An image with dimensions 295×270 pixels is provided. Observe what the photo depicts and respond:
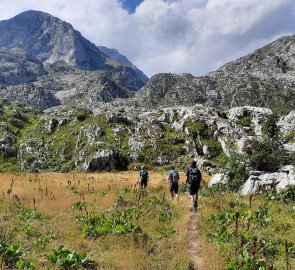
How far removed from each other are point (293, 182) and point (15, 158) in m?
81.0

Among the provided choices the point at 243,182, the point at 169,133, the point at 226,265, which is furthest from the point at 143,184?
the point at 169,133

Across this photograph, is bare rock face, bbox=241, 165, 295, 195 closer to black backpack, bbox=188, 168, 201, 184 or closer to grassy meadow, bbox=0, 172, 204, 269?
black backpack, bbox=188, 168, 201, 184

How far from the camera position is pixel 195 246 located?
12.8 metres

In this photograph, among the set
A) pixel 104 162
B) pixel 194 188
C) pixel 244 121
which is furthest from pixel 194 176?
pixel 244 121

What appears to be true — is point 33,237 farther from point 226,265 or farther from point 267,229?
point 267,229

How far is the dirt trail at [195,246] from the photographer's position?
35.8ft

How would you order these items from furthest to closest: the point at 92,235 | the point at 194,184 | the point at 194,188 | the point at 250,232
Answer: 1. the point at 194,184
2. the point at 194,188
3. the point at 92,235
4. the point at 250,232

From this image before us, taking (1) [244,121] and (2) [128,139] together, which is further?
(2) [128,139]

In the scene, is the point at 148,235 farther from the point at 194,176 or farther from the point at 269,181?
the point at 269,181

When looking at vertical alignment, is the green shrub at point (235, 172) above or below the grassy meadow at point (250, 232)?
above

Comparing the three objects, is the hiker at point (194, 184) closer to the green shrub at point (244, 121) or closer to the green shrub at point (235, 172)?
the green shrub at point (235, 172)

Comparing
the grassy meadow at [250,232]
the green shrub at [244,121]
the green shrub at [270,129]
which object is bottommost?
the grassy meadow at [250,232]

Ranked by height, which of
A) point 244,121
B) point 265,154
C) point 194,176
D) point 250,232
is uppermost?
point 244,121

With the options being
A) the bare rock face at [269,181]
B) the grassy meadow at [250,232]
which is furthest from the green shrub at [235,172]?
the grassy meadow at [250,232]
